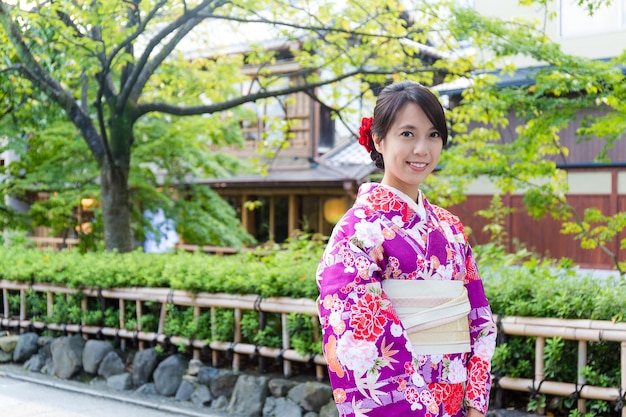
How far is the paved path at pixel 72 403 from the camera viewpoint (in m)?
5.54

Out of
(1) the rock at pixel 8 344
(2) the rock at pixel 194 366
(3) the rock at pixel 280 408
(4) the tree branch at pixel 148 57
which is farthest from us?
(4) the tree branch at pixel 148 57

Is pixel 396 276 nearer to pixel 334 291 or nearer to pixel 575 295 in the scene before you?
pixel 334 291

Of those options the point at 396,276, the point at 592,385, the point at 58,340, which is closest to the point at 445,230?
the point at 396,276

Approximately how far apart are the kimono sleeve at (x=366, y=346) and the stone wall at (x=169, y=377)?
114 inches

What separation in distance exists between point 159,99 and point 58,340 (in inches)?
192

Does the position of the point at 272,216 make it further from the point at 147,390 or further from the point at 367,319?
the point at 367,319

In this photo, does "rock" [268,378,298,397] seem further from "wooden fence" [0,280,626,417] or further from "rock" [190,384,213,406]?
"rock" [190,384,213,406]

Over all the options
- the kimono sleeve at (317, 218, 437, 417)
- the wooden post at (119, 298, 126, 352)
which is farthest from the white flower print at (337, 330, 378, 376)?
the wooden post at (119, 298, 126, 352)

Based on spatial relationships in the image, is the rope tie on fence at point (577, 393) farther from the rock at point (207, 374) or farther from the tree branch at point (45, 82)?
the tree branch at point (45, 82)

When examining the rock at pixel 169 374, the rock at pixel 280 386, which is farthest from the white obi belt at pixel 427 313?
the rock at pixel 169 374

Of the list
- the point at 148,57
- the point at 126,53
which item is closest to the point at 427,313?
the point at 126,53

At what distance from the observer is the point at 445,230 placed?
8.07 feet

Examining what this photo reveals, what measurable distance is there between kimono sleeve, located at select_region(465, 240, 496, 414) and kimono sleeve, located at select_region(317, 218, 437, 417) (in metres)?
0.23

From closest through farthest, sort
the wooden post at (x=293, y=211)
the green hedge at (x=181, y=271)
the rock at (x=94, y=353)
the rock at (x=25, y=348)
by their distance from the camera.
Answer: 1. the green hedge at (x=181, y=271)
2. the rock at (x=94, y=353)
3. the rock at (x=25, y=348)
4. the wooden post at (x=293, y=211)
